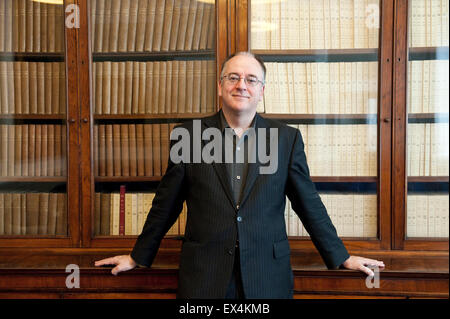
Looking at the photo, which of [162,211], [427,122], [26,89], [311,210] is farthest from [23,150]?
[427,122]

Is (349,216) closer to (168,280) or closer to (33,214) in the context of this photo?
(168,280)

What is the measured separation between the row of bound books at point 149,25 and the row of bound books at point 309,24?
29 centimetres

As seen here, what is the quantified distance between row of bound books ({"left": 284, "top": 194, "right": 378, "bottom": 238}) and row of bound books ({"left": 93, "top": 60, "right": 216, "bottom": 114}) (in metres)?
0.79

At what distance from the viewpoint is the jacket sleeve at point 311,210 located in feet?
5.64

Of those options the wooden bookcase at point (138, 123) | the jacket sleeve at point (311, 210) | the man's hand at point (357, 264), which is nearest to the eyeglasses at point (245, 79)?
the jacket sleeve at point (311, 210)

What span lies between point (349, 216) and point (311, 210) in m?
0.63

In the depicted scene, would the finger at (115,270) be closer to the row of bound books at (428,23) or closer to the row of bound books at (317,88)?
the row of bound books at (317,88)

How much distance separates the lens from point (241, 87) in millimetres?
1649

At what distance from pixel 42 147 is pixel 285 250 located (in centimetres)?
146

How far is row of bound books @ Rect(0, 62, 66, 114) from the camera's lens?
2311 millimetres
